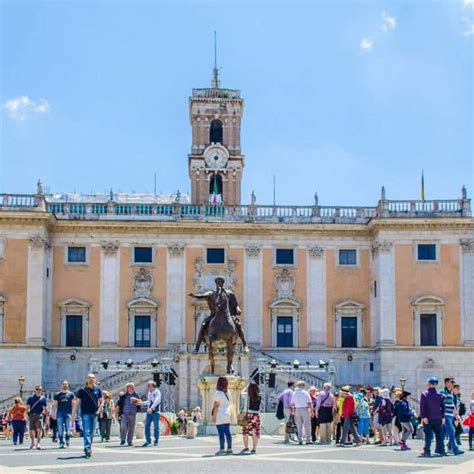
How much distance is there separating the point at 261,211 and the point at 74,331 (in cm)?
1150

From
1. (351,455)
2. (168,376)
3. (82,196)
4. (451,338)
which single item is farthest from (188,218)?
(351,455)

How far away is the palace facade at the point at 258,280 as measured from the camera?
53.2 meters

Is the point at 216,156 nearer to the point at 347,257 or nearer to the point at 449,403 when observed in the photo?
the point at 347,257

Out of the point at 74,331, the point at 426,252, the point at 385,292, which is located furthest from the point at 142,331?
the point at 426,252

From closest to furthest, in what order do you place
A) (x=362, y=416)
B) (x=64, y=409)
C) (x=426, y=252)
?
(x=64, y=409) < (x=362, y=416) < (x=426, y=252)

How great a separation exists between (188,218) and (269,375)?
32.5 feet

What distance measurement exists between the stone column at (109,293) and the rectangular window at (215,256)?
4.66m

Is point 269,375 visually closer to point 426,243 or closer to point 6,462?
point 426,243

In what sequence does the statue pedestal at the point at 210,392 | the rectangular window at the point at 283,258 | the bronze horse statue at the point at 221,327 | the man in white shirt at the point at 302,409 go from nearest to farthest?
the man in white shirt at the point at 302,409 < the bronze horse statue at the point at 221,327 < the statue pedestal at the point at 210,392 < the rectangular window at the point at 283,258

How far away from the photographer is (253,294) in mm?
54938

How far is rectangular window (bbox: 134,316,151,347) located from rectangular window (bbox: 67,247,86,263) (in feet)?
13.5

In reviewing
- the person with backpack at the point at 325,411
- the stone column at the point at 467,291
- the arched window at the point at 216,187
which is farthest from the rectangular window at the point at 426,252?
the person with backpack at the point at 325,411

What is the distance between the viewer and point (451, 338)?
2116 inches

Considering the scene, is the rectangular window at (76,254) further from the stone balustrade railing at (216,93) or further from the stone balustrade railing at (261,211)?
the stone balustrade railing at (216,93)
